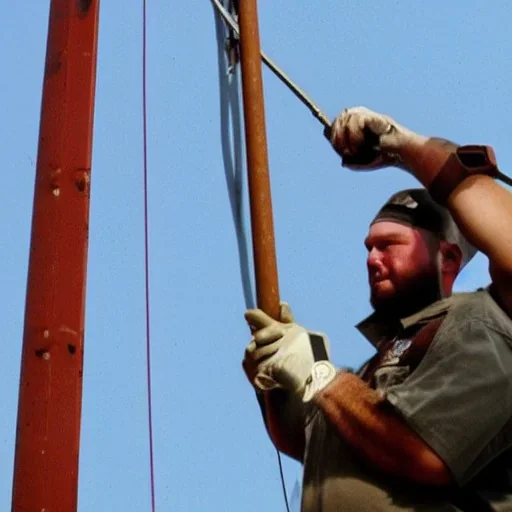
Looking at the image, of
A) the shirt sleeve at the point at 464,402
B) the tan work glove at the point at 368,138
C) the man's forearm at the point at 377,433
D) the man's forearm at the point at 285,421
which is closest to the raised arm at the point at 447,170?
the tan work glove at the point at 368,138

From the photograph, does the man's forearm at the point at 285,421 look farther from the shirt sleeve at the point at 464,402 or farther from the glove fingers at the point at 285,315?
the shirt sleeve at the point at 464,402

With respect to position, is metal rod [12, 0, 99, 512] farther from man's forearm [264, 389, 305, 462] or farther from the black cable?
the black cable

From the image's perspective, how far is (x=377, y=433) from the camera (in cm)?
144

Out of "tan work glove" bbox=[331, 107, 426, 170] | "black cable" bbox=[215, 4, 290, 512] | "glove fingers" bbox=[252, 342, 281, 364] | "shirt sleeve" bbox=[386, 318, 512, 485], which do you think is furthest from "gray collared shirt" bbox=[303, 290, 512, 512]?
"black cable" bbox=[215, 4, 290, 512]

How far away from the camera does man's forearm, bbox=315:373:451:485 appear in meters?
1.41

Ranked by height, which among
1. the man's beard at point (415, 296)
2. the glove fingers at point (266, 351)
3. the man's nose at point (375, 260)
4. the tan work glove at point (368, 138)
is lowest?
the glove fingers at point (266, 351)

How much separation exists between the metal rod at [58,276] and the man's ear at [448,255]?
1.75 feet

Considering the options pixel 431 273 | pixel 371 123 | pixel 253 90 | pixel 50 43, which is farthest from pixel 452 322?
pixel 50 43

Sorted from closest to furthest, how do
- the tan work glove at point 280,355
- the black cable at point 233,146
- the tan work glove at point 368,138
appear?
the tan work glove at point 280,355 → the tan work glove at point 368,138 → the black cable at point 233,146

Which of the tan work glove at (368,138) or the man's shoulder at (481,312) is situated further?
the tan work glove at (368,138)

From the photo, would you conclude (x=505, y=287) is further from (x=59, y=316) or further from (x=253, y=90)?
(x=59, y=316)

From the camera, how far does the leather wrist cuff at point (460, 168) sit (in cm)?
153

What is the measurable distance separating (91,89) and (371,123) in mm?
438

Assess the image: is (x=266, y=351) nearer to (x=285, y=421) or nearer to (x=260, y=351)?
(x=260, y=351)
